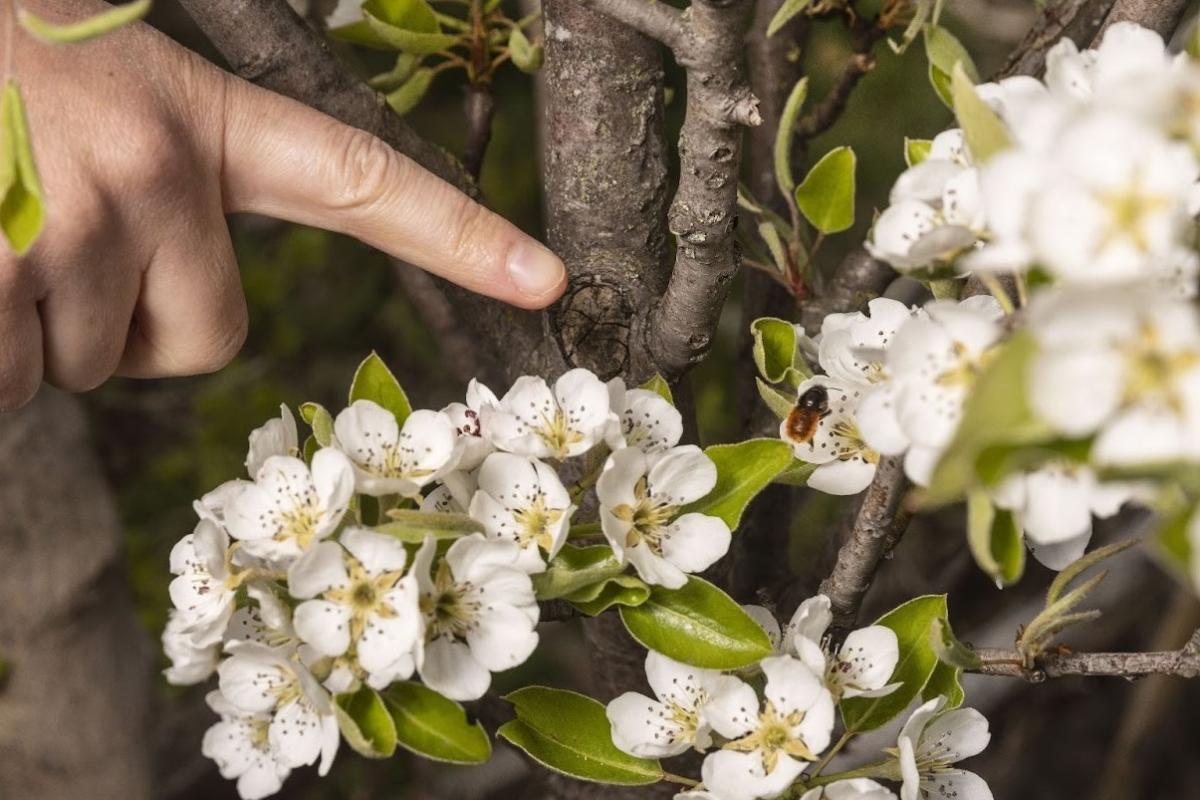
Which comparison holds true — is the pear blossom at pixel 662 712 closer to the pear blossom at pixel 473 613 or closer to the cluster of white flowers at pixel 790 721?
the cluster of white flowers at pixel 790 721

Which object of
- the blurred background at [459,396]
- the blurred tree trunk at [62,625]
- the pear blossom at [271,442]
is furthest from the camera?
the blurred background at [459,396]

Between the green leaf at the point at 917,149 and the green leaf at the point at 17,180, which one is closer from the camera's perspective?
the green leaf at the point at 17,180

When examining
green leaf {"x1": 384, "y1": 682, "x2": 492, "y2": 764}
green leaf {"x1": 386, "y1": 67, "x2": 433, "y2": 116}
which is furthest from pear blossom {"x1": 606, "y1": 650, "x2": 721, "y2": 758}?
green leaf {"x1": 386, "y1": 67, "x2": 433, "y2": 116}

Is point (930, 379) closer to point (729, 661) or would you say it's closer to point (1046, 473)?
point (1046, 473)

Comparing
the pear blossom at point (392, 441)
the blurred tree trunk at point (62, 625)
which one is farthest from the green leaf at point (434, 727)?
the blurred tree trunk at point (62, 625)

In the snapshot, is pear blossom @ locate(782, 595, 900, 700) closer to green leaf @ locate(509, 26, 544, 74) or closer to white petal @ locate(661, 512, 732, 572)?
white petal @ locate(661, 512, 732, 572)

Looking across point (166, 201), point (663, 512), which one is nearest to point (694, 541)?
point (663, 512)
